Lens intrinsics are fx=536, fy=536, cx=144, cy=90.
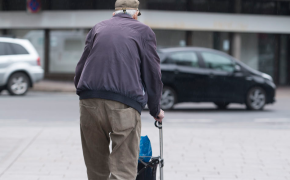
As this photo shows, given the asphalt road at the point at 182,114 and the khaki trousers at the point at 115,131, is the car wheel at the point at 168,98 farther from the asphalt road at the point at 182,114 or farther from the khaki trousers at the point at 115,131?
the khaki trousers at the point at 115,131

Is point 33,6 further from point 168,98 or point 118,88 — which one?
point 118,88

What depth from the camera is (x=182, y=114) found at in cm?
1232

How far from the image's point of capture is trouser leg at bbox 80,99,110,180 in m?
3.41

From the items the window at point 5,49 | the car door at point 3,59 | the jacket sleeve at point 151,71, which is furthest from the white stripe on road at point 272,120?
the window at point 5,49

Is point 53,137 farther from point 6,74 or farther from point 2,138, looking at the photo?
point 6,74

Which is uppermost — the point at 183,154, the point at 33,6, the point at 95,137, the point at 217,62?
the point at 33,6

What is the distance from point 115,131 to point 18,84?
1354cm

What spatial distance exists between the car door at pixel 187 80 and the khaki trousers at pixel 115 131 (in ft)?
30.0

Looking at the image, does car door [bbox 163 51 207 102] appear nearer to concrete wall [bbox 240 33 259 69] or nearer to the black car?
the black car

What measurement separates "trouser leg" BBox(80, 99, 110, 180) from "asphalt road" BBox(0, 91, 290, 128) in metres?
6.73

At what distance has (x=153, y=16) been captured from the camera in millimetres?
22594

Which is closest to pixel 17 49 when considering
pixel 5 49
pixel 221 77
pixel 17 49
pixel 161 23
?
pixel 17 49

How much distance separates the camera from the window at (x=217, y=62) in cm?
1301

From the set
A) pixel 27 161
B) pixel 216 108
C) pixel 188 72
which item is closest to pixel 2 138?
pixel 27 161
